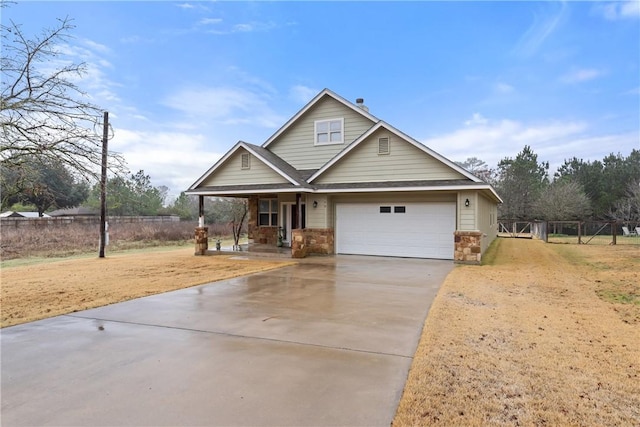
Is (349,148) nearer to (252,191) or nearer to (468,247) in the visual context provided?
(252,191)

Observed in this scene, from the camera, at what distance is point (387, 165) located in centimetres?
1367

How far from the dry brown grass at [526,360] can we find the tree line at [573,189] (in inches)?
1193

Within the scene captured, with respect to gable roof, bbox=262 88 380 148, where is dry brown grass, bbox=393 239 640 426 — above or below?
below

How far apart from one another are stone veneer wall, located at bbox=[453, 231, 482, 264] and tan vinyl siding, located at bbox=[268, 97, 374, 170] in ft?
20.4

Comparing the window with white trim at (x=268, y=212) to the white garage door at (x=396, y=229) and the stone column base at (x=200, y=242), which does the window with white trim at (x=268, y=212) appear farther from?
the white garage door at (x=396, y=229)

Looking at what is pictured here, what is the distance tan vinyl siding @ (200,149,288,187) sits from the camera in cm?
1481

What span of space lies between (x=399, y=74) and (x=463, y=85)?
12.8 ft

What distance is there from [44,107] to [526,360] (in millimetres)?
7110

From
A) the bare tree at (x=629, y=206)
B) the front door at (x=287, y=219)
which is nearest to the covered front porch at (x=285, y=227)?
the front door at (x=287, y=219)

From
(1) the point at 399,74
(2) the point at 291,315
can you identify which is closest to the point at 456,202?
(2) the point at 291,315

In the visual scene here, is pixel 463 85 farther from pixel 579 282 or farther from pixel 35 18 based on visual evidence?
pixel 35 18

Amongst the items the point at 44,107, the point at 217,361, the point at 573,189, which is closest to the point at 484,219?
the point at 217,361

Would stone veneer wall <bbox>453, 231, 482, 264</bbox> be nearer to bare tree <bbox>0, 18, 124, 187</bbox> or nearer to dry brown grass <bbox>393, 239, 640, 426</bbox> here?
dry brown grass <bbox>393, 239, 640, 426</bbox>

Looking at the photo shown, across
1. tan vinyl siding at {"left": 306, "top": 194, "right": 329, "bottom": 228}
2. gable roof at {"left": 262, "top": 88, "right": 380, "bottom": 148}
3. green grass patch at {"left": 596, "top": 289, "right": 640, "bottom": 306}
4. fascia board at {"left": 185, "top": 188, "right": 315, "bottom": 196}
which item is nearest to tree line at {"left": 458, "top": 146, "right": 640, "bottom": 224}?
gable roof at {"left": 262, "top": 88, "right": 380, "bottom": 148}
